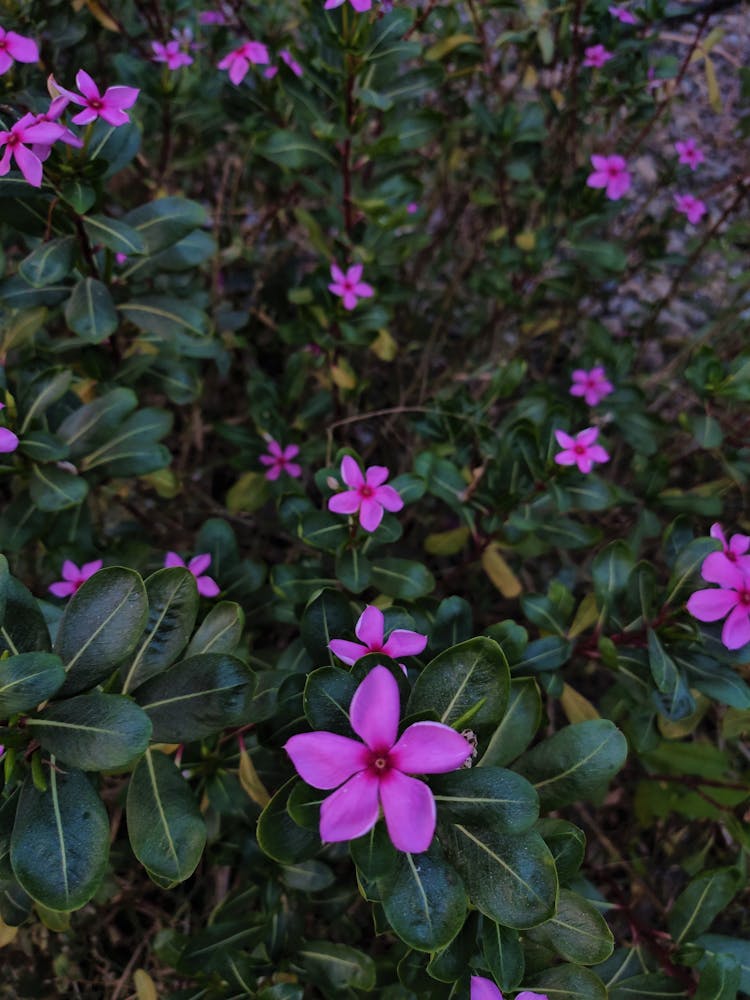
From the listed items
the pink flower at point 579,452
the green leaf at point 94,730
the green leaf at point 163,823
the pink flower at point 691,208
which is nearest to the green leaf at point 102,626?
the green leaf at point 94,730

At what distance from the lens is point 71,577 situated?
4.82ft

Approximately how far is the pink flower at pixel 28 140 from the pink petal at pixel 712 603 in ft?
3.85

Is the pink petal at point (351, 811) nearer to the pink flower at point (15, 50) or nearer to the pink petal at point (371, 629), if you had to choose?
the pink petal at point (371, 629)

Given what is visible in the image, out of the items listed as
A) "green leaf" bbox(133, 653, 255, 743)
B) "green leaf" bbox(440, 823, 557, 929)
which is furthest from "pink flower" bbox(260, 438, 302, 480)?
"green leaf" bbox(440, 823, 557, 929)

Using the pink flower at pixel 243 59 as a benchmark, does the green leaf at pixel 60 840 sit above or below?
below

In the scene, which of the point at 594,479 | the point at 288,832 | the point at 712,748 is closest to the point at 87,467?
the point at 288,832

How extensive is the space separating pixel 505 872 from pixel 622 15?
202cm

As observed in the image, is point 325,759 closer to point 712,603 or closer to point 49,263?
point 712,603

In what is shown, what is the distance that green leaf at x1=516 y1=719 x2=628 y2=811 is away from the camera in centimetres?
105

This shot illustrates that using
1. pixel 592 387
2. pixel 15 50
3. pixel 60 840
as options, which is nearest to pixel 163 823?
pixel 60 840

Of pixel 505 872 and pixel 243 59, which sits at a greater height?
pixel 243 59

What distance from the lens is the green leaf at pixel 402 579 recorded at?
1490 millimetres

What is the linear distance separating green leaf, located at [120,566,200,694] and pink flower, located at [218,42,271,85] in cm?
133

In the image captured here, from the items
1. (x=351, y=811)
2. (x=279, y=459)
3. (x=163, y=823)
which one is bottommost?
(x=279, y=459)
